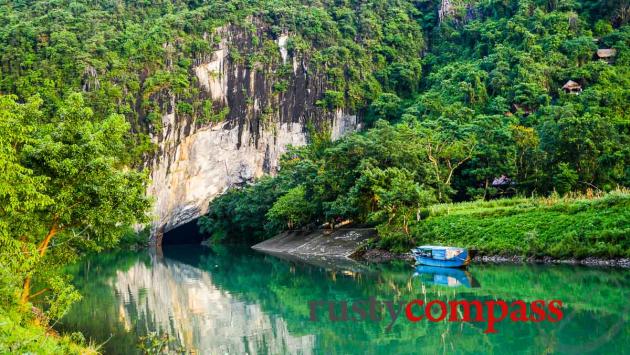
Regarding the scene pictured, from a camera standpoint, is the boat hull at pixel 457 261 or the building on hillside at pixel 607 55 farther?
the building on hillside at pixel 607 55

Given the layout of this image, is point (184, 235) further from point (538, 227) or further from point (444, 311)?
point (444, 311)

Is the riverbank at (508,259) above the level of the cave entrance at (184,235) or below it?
A: above

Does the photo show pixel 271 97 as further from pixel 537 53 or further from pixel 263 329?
pixel 263 329

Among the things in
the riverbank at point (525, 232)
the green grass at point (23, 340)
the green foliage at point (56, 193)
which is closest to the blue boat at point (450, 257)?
the riverbank at point (525, 232)

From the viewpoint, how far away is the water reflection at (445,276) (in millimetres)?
19788

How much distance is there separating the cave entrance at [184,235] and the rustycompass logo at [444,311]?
45.7m

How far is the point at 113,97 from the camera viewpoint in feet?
173

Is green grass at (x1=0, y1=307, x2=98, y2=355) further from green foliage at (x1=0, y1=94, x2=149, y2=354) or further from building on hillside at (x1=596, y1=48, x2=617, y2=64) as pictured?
building on hillside at (x1=596, y1=48, x2=617, y2=64)

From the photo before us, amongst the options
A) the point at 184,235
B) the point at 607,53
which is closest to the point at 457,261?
the point at 607,53

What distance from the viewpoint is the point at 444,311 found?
15.0m

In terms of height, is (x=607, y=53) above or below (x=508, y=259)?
above

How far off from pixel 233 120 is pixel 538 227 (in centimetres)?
3817

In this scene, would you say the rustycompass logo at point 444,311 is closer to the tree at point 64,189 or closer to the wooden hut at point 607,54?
the tree at point 64,189

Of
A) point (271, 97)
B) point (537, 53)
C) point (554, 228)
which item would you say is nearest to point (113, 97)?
point (271, 97)
